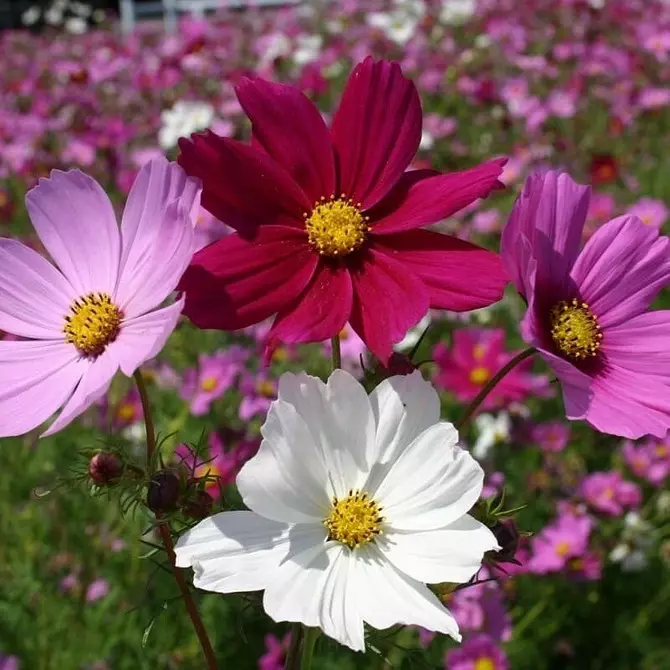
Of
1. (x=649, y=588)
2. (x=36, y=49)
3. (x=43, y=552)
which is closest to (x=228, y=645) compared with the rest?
(x=43, y=552)

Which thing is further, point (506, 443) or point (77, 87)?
point (77, 87)

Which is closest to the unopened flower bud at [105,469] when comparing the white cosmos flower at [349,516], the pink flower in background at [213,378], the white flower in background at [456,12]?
the white cosmos flower at [349,516]

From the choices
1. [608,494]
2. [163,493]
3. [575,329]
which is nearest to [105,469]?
[163,493]

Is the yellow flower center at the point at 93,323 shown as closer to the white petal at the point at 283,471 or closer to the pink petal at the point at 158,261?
the pink petal at the point at 158,261

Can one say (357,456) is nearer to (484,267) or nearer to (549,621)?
(484,267)

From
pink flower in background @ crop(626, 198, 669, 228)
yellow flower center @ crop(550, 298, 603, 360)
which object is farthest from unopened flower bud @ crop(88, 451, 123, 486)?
pink flower in background @ crop(626, 198, 669, 228)

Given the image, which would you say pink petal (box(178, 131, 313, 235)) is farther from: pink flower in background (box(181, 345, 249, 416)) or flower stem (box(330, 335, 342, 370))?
pink flower in background (box(181, 345, 249, 416))

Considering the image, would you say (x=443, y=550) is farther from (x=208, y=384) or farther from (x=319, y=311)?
(x=208, y=384)

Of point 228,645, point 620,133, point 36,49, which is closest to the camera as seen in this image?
point 228,645
